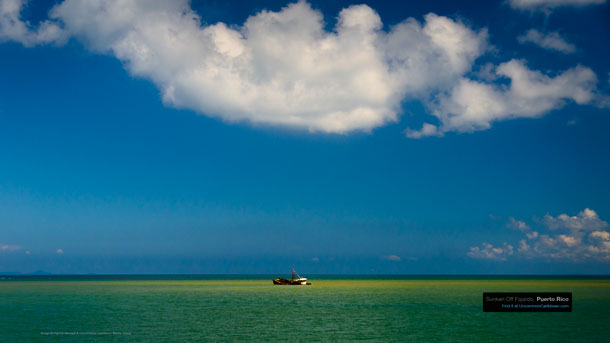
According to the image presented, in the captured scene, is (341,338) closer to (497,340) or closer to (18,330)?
(497,340)

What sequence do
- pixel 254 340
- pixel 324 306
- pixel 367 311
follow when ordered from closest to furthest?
pixel 254 340 → pixel 367 311 → pixel 324 306

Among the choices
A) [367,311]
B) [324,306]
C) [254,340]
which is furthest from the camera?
[324,306]

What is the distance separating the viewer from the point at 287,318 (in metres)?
48.7

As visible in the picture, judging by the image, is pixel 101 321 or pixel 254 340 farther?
pixel 101 321

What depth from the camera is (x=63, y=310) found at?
56.8 meters

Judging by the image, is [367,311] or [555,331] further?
[367,311]

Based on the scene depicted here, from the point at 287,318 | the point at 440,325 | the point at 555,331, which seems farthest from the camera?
the point at 287,318

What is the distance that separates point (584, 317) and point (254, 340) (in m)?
32.5

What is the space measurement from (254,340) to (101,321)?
17.7 m

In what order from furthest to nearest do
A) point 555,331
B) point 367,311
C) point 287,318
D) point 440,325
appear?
point 367,311 < point 287,318 < point 440,325 < point 555,331

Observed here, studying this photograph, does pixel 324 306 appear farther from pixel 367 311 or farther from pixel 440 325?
pixel 440 325

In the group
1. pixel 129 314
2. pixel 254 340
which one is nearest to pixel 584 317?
pixel 254 340

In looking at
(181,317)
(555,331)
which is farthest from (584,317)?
(181,317)

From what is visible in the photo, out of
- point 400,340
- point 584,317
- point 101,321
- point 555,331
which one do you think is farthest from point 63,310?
point 584,317
